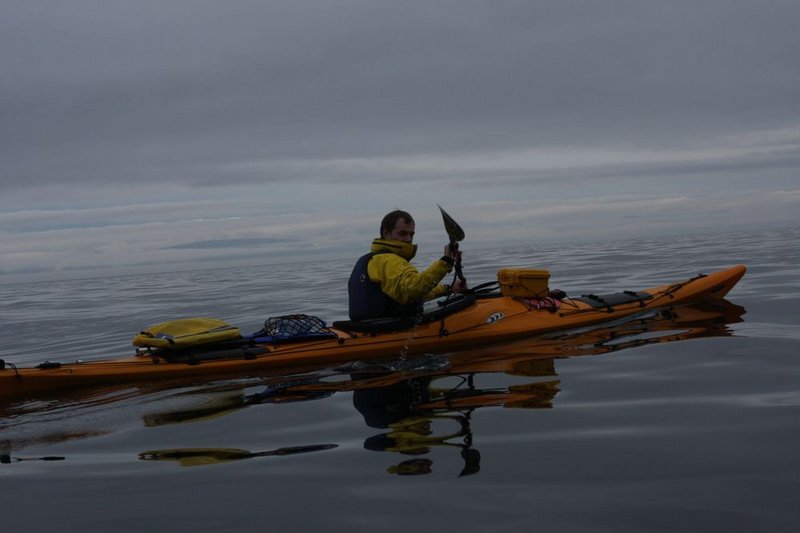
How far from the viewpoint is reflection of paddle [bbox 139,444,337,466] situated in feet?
14.4

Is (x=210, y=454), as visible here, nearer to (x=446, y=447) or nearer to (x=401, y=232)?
(x=446, y=447)

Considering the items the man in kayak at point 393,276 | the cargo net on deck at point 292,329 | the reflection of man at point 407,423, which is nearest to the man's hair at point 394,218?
the man in kayak at point 393,276

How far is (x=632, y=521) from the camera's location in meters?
3.08

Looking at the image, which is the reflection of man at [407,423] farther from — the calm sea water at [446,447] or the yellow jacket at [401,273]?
the yellow jacket at [401,273]

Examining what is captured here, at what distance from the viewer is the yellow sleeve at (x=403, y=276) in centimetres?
718

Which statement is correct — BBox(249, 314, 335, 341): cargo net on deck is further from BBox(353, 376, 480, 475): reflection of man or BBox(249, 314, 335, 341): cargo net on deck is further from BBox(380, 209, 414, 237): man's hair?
BBox(353, 376, 480, 475): reflection of man

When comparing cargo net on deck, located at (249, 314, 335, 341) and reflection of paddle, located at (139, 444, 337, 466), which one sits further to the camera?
cargo net on deck, located at (249, 314, 335, 341)

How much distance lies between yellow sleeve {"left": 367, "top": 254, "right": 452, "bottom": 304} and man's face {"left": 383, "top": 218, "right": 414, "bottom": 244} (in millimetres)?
232

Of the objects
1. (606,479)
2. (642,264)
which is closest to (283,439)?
(606,479)

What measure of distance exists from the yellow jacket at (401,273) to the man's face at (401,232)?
9 centimetres

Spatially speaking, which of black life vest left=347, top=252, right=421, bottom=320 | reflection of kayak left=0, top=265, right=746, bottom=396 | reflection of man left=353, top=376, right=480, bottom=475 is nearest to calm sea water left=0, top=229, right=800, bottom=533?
reflection of man left=353, top=376, right=480, bottom=475

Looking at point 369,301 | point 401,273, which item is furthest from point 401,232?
point 369,301

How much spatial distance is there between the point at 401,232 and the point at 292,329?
1.64 m

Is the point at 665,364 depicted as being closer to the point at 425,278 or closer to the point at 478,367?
the point at 478,367
